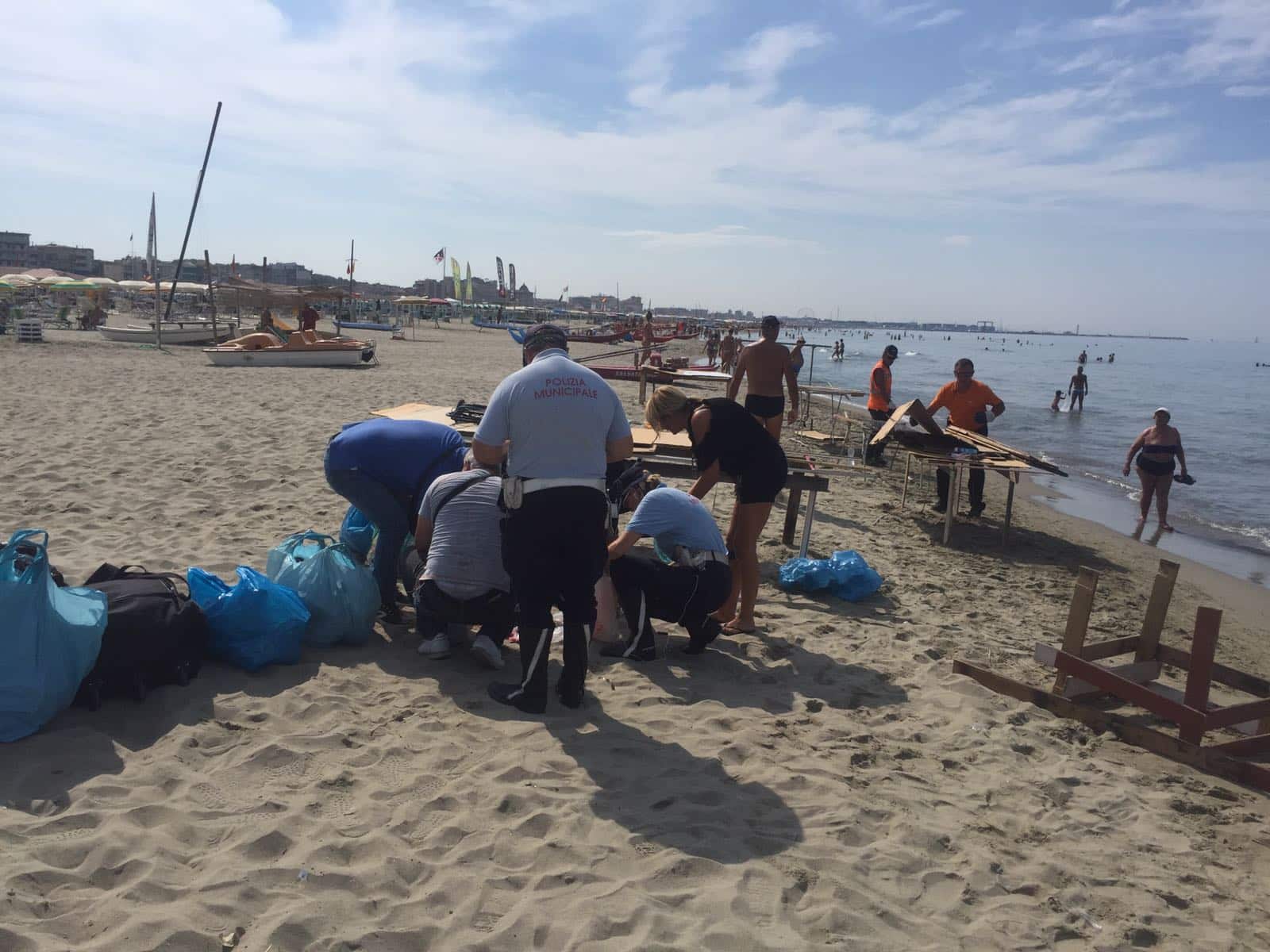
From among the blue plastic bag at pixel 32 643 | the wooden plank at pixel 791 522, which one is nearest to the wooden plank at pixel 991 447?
the wooden plank at pixel 791 522

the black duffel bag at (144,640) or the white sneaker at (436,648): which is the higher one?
the black duffel bag at (144,640)

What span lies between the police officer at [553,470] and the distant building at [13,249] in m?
146

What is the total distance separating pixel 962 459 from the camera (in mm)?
7527

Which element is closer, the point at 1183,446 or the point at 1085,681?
the point at 1085,681

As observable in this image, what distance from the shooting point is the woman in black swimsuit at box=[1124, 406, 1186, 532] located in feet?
32.3

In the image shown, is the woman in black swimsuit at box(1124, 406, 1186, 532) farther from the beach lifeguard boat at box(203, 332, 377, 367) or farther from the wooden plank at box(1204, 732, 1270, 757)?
the beach lifeguard boat at box(203, 332, 377, 367)

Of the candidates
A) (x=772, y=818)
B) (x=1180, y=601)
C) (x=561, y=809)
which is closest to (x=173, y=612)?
(x=561, y=809)

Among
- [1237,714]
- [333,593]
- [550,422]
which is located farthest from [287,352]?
[1237,714]

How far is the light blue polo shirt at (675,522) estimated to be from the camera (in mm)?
4316

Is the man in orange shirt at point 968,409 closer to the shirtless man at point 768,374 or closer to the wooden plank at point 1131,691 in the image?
the shirtless man at point 768,374

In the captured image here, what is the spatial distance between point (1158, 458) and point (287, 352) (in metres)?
17.1

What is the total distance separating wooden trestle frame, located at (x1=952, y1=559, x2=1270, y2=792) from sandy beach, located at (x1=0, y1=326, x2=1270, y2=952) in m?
0.12

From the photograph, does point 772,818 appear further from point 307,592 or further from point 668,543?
point 307,592

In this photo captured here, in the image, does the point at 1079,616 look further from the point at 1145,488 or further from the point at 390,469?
the point at 1145,488
